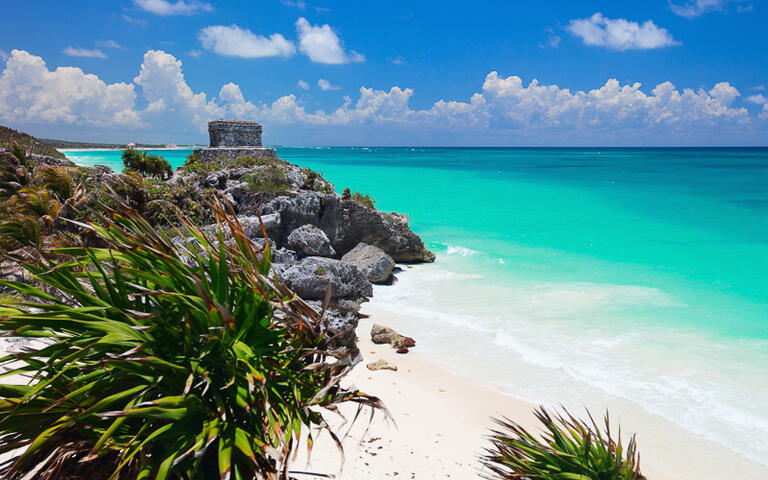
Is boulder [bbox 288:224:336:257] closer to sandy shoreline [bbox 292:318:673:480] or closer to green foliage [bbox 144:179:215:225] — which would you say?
green foliage [bbox 144:179:215:225]

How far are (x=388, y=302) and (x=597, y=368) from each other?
5056mm

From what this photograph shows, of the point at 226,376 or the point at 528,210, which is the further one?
the point at 528,210

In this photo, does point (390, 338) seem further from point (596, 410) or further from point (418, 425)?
point (596, 410)

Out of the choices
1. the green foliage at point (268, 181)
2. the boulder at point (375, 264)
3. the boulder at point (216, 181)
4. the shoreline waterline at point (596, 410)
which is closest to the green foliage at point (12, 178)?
the boulder at point (216, 181)

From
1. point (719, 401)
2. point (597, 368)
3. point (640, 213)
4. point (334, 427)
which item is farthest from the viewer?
point (640, 213)

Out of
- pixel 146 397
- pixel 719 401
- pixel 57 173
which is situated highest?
pixel 57 173

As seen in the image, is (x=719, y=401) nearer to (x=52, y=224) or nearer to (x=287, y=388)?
(x=287, y=388)

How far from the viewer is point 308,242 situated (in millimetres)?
11914

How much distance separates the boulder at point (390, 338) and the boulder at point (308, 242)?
384cm

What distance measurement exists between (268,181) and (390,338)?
7.67m

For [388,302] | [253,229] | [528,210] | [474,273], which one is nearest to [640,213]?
[528,210]

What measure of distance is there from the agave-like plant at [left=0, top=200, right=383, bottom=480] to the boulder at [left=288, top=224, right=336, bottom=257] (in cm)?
959

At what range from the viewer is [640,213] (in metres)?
30.3

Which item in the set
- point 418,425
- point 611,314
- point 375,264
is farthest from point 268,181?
point 611,314
